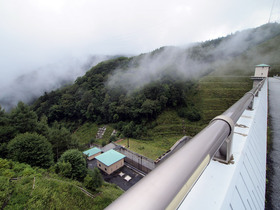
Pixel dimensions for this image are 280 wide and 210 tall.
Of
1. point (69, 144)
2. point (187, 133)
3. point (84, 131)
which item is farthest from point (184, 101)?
point (84, 131)

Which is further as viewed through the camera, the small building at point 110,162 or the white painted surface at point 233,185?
the small building at point 110,162

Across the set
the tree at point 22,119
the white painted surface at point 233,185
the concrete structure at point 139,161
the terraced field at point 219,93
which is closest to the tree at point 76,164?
the tree at point 22,119

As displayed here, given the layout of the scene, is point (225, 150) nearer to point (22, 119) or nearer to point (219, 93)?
point (22, 119)

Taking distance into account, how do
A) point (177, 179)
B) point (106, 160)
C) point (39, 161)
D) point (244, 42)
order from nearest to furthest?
point (177, 179)
point (39, 161)
point (106, 160)
point (244, 42)

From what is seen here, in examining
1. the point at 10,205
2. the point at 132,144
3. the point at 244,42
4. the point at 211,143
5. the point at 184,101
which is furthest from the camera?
the point at 244,42

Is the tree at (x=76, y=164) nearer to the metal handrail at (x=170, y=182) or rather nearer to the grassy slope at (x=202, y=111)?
the grassy slope at (x=202, y=111)

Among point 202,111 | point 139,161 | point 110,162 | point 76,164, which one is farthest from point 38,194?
point 202,111

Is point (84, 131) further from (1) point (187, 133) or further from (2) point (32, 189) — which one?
(2) point (32, 189)
